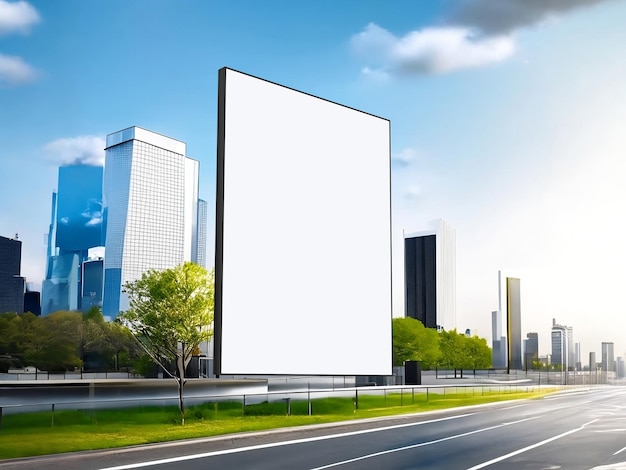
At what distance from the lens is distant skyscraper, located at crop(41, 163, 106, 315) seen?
601 feet

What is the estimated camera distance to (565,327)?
126m

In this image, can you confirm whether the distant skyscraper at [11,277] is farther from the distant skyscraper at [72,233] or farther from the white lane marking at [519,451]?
the white lane marking at [519,451]

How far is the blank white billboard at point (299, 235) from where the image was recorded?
816 inches

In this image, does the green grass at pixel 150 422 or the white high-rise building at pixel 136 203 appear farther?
the white high-rise building at pixel 136 203

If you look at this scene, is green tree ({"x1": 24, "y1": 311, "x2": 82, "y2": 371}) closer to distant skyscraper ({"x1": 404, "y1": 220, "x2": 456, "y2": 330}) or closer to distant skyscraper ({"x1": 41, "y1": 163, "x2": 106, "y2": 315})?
distant skyscraper ({"x1": 41, "y1": 163, "x2": 106, "y2": 315})

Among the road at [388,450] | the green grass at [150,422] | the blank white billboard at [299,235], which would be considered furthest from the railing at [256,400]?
the blank white billboard at [299,235]

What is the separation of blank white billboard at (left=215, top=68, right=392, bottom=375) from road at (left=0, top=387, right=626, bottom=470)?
1969 mm

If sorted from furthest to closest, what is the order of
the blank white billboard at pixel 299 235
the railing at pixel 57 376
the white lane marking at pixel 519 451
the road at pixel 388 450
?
1. the railing at pixel 57 376
2. the blank white billboard at pixel 299 235
3. the white lane marking at pixel 519 451
4. the road at pixel 388 450

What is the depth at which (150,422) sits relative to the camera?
23.5m

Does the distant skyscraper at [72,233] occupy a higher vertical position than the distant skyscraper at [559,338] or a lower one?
higher

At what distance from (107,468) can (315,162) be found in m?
11.1

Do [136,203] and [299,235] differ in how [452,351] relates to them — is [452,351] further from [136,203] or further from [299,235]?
[136,203]

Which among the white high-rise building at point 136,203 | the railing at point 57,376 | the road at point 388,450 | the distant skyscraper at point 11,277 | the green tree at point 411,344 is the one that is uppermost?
the white high-rise building at point 136,203

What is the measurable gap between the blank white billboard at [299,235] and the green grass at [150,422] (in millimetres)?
2526
